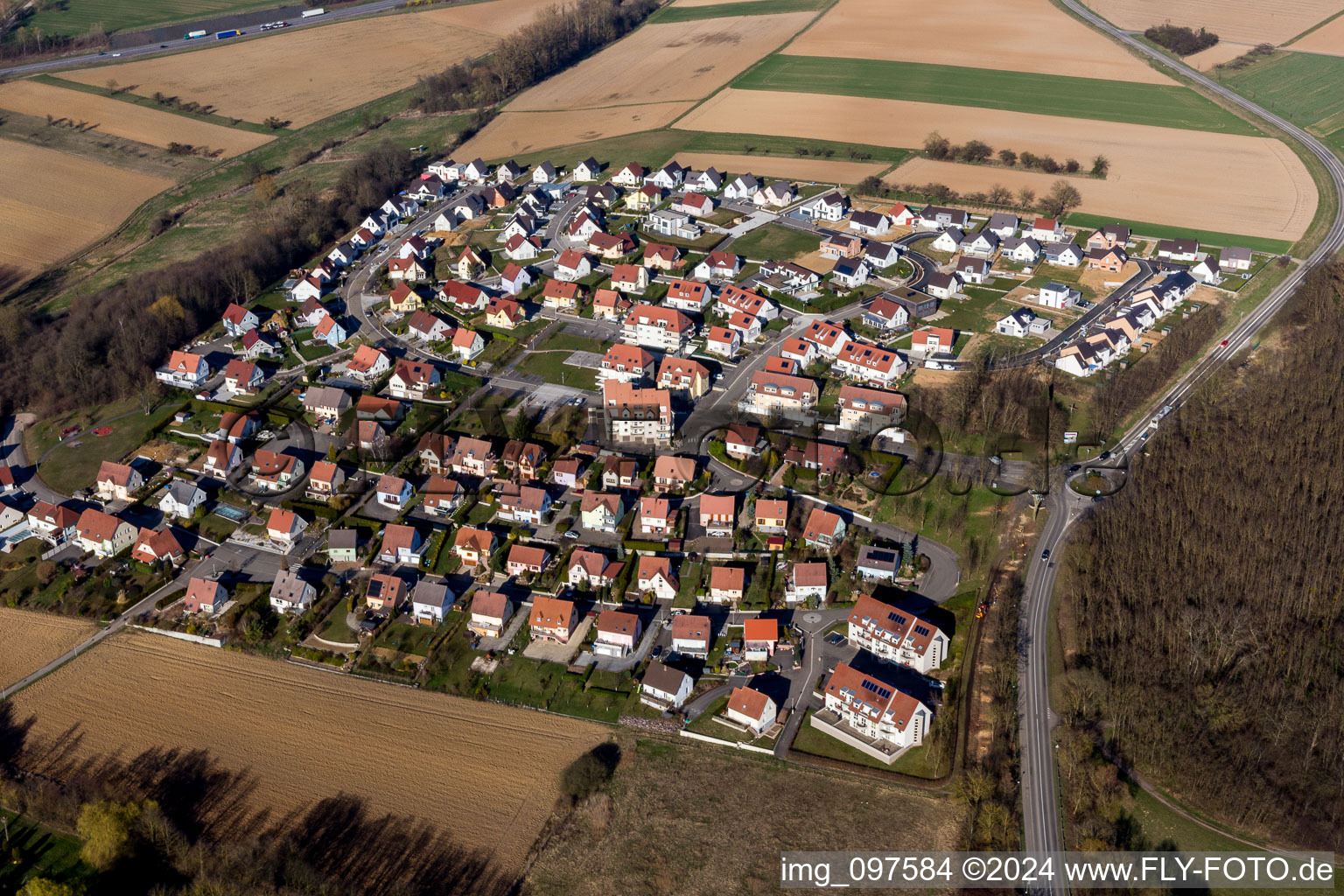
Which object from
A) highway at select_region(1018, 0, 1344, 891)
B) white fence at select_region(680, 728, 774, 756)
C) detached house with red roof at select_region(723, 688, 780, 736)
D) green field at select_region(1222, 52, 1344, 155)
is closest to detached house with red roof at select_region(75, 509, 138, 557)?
white fence at select_region(680, 728, 774, 756)

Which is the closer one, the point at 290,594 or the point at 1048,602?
the point at 1048,602

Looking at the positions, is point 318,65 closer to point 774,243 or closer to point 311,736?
point 774,243

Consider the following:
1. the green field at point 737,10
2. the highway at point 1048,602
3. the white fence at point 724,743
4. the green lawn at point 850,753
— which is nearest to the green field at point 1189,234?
the highway at point 1048,602

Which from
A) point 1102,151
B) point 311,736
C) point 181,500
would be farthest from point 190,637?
point 1102,151

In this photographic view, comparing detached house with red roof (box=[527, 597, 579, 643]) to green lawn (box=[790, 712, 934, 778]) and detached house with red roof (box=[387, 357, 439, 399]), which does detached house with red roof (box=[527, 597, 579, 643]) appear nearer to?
green lawn (box=[790, 712, 934, 778])

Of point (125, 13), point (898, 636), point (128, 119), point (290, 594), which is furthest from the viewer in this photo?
point (125, 13)

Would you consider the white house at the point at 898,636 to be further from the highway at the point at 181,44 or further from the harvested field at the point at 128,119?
the highway at the point at 181,44

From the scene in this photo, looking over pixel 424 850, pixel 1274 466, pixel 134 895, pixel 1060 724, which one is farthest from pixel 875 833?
pixel 1274 466

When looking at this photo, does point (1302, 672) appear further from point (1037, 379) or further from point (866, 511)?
point (1037, 379)
